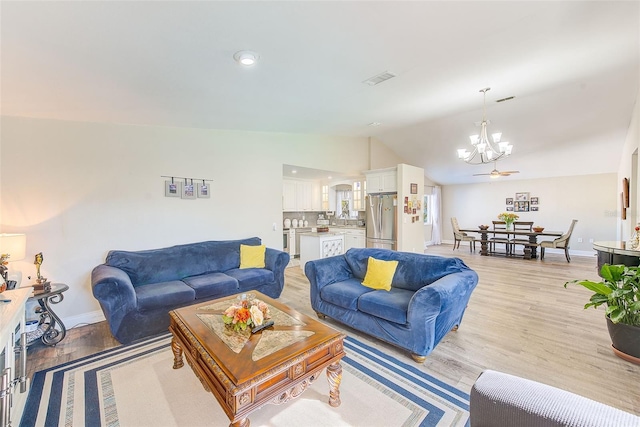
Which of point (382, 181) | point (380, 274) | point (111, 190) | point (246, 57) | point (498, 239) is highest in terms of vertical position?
point (246, 57)

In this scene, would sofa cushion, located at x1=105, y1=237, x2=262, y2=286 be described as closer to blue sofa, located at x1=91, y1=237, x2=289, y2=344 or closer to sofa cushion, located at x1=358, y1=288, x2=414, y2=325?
blue sofa, located at x1=91, y1=237, x2=289, y2=344

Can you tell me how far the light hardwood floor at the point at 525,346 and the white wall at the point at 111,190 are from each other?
961mm

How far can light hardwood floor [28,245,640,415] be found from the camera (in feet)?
6.98

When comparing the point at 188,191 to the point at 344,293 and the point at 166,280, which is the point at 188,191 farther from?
the point at 344,293

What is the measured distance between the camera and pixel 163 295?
9.75ft

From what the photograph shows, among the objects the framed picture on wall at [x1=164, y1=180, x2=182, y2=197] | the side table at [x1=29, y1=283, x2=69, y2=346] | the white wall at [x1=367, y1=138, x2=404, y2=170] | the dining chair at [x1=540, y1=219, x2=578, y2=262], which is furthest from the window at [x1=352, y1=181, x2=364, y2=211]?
the side table at [x1=29, y1=283, x2=69, y2=346]

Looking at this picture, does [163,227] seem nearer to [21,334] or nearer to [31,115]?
[31,115]

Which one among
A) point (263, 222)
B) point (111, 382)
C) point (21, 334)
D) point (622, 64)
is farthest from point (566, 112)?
point (21, 334)

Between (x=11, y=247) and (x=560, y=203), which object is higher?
(x=560, y=203)

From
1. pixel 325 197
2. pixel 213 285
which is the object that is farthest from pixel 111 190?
pixel 325 197

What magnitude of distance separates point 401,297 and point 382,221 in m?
3.52

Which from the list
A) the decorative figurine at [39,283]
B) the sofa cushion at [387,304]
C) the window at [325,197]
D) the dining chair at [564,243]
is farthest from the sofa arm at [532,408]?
the dining chair at [564,243]

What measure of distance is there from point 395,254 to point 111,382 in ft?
9.76

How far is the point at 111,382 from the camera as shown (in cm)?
213
